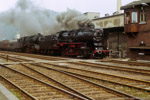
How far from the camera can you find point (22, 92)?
22.4 ft

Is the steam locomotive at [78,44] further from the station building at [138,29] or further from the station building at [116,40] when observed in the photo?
the station building at [116,40]

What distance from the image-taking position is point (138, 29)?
20.5 m

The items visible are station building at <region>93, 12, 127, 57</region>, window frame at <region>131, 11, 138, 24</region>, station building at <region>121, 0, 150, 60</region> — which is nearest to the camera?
station building at <region>121, 0, 150, 60</region>

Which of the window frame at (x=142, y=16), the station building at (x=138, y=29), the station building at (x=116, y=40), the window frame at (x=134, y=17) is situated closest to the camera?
the station building at (x=138, y=29)

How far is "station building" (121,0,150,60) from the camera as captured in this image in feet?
64.0

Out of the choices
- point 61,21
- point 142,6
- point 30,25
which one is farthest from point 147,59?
point 30,25

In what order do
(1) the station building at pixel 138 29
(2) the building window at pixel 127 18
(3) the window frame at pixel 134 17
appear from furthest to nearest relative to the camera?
1. (2) the building window at pixel 127 18
2. (3) the window frame at pixel 134 17
3. (1) the station building at pixel 138 29

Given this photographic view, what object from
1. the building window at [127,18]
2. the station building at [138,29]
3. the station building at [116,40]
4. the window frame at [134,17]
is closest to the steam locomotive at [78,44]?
the station building at [138,29]

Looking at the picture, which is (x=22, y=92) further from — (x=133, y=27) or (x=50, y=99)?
(x=133, y=27)

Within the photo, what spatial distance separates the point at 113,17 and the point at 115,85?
27415 mm

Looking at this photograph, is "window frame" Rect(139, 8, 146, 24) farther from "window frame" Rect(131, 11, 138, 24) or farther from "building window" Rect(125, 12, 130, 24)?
"building window" Rect(125, 12, 130, 24)

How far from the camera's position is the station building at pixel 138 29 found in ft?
64.0

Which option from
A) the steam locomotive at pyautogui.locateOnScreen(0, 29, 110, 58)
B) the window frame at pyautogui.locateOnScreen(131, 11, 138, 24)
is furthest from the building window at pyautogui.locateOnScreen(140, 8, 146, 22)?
the steam locomotive at pyautogui.locateOnScreen(0, 29, 110, 58)

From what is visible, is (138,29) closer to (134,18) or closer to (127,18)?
(134,18)
